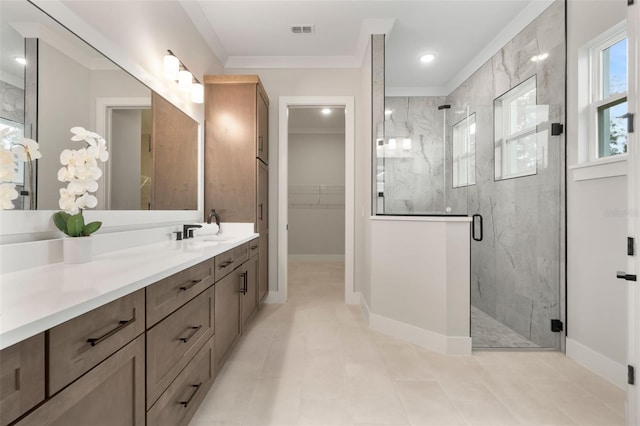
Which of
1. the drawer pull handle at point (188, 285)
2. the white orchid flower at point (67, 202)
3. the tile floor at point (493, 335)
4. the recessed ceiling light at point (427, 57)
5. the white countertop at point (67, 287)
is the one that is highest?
the recessed ceiling light at point (427, 57)

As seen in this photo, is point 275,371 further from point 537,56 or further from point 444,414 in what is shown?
point 537,56

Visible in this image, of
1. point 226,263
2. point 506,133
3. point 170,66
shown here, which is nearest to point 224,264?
point 226,263

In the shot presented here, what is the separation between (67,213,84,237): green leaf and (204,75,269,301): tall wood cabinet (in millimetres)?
1679

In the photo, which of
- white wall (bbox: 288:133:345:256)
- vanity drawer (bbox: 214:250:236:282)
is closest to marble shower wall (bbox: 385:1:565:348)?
vanity drawer (bbox: 214:250:236:282)

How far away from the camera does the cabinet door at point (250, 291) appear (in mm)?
2406

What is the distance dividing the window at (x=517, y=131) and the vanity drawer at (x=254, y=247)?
249 cm

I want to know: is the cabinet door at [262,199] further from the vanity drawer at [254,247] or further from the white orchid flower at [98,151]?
the white orchid flower at [98,151]

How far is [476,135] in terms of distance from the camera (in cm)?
288

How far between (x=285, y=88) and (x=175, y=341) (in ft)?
10.0

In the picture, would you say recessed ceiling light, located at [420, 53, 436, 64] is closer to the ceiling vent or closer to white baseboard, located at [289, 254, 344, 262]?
the ceiling vent

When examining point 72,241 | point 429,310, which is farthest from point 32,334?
point 429,310

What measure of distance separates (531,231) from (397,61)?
7.86 feet

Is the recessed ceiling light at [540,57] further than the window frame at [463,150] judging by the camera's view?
No

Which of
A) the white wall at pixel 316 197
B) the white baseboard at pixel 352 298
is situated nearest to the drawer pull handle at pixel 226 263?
the white baseboard at pixel 352 298
